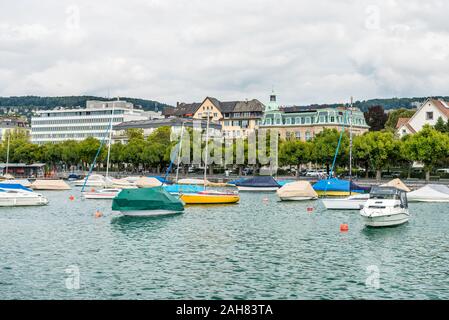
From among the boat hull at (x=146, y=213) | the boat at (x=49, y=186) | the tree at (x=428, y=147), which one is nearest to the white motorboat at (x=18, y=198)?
the boat hull at (x=146, y=213)

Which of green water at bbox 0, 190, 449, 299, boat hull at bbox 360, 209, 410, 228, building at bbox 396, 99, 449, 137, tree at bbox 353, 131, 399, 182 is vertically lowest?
green water at bbox 0, 190, 449, 299

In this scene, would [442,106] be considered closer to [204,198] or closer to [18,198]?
[204,198]

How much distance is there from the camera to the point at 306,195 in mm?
81000

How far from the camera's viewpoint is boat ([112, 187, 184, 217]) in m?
58.6

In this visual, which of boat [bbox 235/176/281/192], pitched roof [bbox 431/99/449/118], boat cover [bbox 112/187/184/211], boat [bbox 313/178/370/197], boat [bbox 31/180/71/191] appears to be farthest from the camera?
pitched roof [bbox 431/99/449/118]

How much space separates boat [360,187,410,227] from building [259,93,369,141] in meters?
120

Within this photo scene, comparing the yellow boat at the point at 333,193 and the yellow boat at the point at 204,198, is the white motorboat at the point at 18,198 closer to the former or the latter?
the yellow boat at the point at 204,198

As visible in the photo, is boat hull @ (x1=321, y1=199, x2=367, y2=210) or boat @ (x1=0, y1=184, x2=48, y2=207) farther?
boat @ (x1=0, y1=184, x2=48, y2=207)

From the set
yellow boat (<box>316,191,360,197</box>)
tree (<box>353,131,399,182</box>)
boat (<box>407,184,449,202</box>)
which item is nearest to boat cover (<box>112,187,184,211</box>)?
yellow boat (<box>316,191,360,197</box>)

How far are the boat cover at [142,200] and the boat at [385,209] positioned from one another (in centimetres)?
1986

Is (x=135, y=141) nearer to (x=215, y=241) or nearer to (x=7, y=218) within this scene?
(x=7, y=218)

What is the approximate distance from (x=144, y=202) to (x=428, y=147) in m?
70.4

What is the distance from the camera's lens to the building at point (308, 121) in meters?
177

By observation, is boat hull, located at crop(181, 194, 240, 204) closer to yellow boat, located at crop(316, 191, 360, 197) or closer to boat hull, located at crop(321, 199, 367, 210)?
boat hull, located at crop(321, 199, 367, 210)
